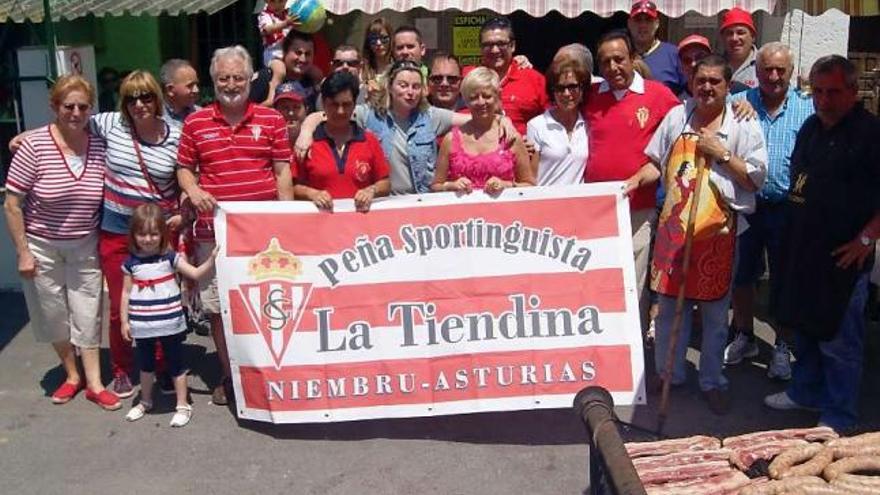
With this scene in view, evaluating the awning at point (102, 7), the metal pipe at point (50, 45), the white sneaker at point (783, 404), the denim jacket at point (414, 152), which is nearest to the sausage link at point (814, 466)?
the white sneaker at point (783, 404)

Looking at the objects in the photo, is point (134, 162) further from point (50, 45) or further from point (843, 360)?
point (843, 360)

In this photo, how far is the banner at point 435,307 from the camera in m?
4.83

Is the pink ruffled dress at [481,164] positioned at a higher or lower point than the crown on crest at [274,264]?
higher

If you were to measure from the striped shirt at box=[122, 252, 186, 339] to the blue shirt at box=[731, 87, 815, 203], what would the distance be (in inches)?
128

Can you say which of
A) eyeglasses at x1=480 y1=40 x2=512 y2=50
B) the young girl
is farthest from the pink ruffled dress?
the young girl

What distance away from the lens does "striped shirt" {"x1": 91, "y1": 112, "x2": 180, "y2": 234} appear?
16.5 ft

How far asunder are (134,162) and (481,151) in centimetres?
182

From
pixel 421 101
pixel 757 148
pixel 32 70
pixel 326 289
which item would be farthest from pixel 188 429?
pixel 32 70

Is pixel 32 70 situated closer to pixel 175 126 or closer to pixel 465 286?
pixel 175 126

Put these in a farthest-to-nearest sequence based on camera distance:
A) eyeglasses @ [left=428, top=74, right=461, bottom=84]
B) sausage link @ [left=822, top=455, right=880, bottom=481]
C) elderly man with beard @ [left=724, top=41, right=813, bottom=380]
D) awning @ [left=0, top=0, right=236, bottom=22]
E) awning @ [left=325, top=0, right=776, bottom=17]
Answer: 1. awning @ [left=0, top=0, right=236, bottom=22]
2. awning @ [left=325, top=0, right=776, bottom=17]
3. eyeglasses @ [left=428, top=74, right=461, bottom=84]
4. elderly man with beard @ [left=724, top=41, right=813, bottom=380]
5. sausage link @ [left=822, top=455, right=880, bottom=481]

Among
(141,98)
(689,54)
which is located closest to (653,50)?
(689,54)

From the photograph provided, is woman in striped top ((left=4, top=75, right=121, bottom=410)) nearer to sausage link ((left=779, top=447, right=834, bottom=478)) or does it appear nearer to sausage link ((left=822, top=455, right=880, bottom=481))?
sausage link ((left=779, top=447, right=834, bottom=478))

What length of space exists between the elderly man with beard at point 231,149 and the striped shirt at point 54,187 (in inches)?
20.4

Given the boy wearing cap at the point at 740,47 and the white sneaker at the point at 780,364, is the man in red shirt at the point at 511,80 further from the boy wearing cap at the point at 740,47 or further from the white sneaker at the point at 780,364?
the white sneaker at the point at 780,364
